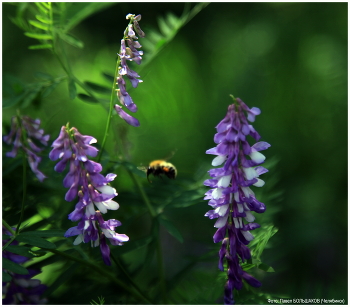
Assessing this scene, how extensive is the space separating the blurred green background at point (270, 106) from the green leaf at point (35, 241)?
0.64 m

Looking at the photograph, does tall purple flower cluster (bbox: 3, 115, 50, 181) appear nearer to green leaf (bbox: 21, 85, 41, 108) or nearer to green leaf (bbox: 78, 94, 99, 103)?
green leaf (bbox: 21, 85, 41, 108)

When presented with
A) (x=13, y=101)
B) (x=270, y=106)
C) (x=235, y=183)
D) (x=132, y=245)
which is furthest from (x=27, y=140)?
(x=270, y=106)

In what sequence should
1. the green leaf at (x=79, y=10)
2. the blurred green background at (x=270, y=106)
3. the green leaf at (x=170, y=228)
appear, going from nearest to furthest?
the green leaf at (x=170, y=228) < the green leaf at (x=79, y=10) < the blurred green background at (x=270, y=106)

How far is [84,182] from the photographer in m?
0.93

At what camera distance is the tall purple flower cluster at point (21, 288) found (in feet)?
3.51

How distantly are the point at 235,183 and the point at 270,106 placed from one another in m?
1.32

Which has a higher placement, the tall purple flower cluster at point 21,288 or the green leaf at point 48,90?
the green leaf at point 48,90

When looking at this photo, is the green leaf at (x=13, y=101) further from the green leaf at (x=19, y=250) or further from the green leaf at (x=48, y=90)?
the green leaf at (x=19, y=250)

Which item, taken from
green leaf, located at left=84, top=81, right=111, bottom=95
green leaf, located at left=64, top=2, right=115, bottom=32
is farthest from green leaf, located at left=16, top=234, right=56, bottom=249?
green leaf, located at left=64, top=2, right=115, bottom=32

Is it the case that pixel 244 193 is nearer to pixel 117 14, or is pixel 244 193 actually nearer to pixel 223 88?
pixel 223 88

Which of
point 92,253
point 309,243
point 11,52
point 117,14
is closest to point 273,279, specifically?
point 309,243

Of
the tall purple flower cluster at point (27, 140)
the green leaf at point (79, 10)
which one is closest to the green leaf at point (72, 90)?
the tall purple flower cluster at point (27, 140)

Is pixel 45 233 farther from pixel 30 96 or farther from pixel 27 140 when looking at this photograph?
pixel 30 96

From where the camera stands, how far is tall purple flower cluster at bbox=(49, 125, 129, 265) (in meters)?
0.90
